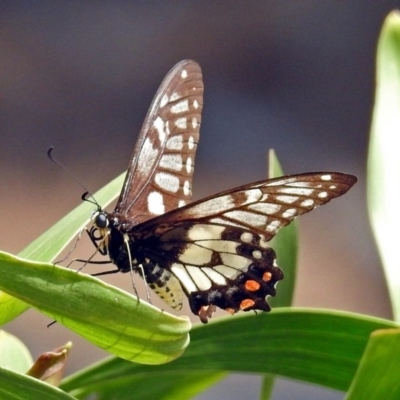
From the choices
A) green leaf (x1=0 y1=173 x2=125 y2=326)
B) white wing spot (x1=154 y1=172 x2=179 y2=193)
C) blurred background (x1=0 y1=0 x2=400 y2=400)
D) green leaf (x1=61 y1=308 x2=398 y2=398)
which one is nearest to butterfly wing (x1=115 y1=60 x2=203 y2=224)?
white wing spot (x1=154 y1=172 x2=179 y2=193)

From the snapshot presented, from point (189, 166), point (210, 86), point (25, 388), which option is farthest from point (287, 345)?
point (210, 86)

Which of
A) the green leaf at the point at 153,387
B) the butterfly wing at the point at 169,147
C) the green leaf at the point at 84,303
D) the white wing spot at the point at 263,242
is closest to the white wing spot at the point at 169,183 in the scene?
the butterfly wing at the point at 169,147

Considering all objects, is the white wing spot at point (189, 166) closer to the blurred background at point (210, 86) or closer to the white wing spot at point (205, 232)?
the white wing spot at point (205, 232)

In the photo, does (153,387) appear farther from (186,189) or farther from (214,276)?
(186,189)

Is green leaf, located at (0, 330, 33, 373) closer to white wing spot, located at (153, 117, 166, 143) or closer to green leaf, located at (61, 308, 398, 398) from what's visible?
green leaf, located at (61, 308, 398, 398)

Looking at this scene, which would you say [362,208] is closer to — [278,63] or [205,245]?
A: [278,63]

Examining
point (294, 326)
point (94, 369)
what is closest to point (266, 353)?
point (294, 326)
